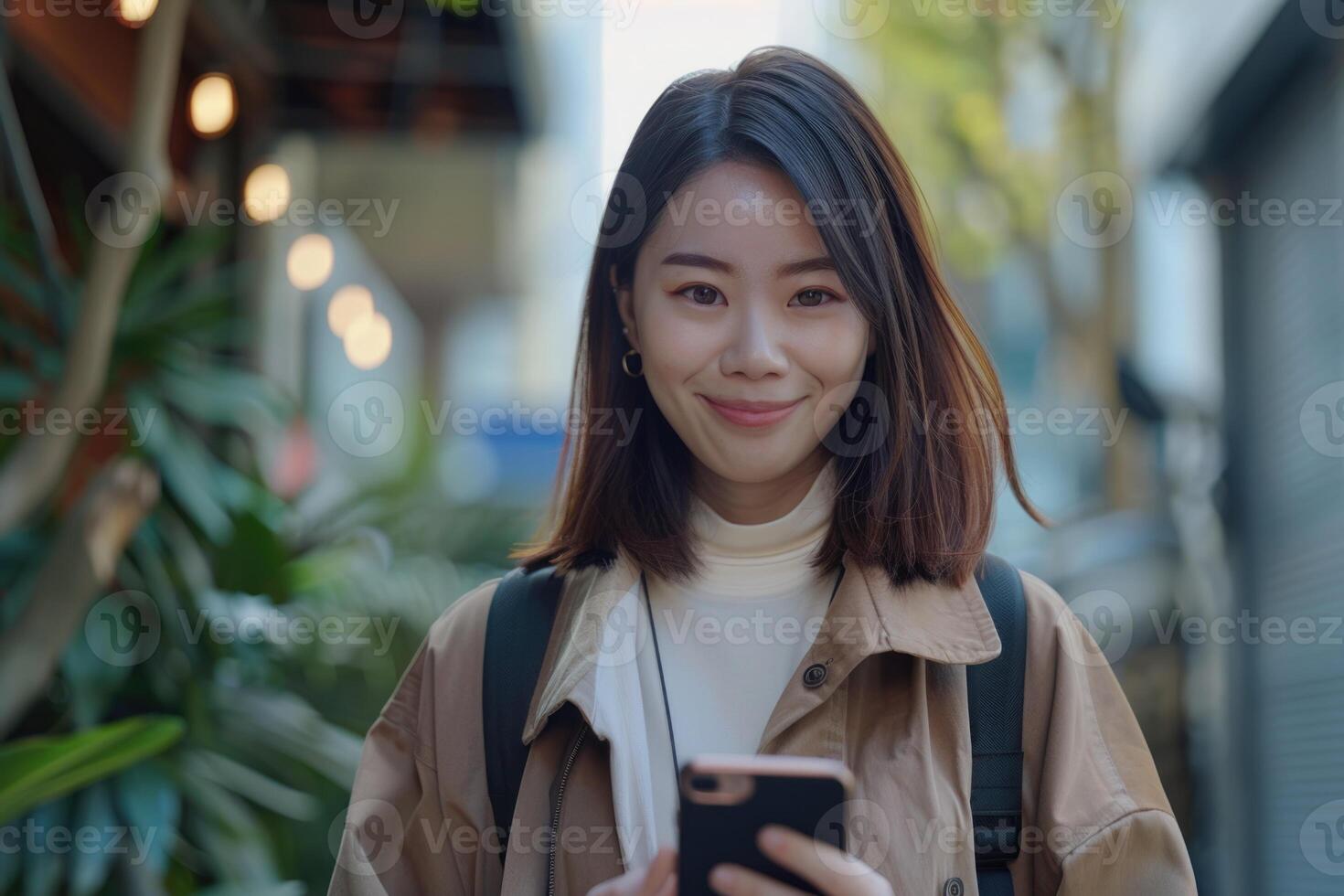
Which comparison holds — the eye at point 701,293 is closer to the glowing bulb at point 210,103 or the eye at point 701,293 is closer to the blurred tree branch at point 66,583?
the blurred tree branch at point 66,583

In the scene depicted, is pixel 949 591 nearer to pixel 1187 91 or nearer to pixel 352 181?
Answer: pixel 1187 91

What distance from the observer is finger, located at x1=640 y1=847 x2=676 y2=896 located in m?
1.43

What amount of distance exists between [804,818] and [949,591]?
1.77ft

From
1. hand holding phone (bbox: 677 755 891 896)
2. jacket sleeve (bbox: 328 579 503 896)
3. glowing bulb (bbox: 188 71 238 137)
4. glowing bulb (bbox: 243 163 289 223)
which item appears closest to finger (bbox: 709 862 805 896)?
hand holding phone (bbox: 677 755 891 896)

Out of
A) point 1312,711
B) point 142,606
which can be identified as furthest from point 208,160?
point 1312,711

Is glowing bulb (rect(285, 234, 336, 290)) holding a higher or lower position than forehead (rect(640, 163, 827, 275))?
higher

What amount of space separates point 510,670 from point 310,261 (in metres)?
4.50

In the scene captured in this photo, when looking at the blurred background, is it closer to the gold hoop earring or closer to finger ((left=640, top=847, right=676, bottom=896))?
the gold hoop earring

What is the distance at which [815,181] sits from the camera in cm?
185

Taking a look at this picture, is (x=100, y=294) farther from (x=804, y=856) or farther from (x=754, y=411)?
(x=804, y=856)

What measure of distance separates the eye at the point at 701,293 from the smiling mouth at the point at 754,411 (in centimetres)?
14

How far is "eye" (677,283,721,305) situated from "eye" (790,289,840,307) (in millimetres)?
112

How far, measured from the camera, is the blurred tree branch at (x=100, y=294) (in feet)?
10.4

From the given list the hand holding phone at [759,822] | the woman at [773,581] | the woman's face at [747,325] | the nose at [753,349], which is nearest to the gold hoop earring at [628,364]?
the woman at [773,581]
